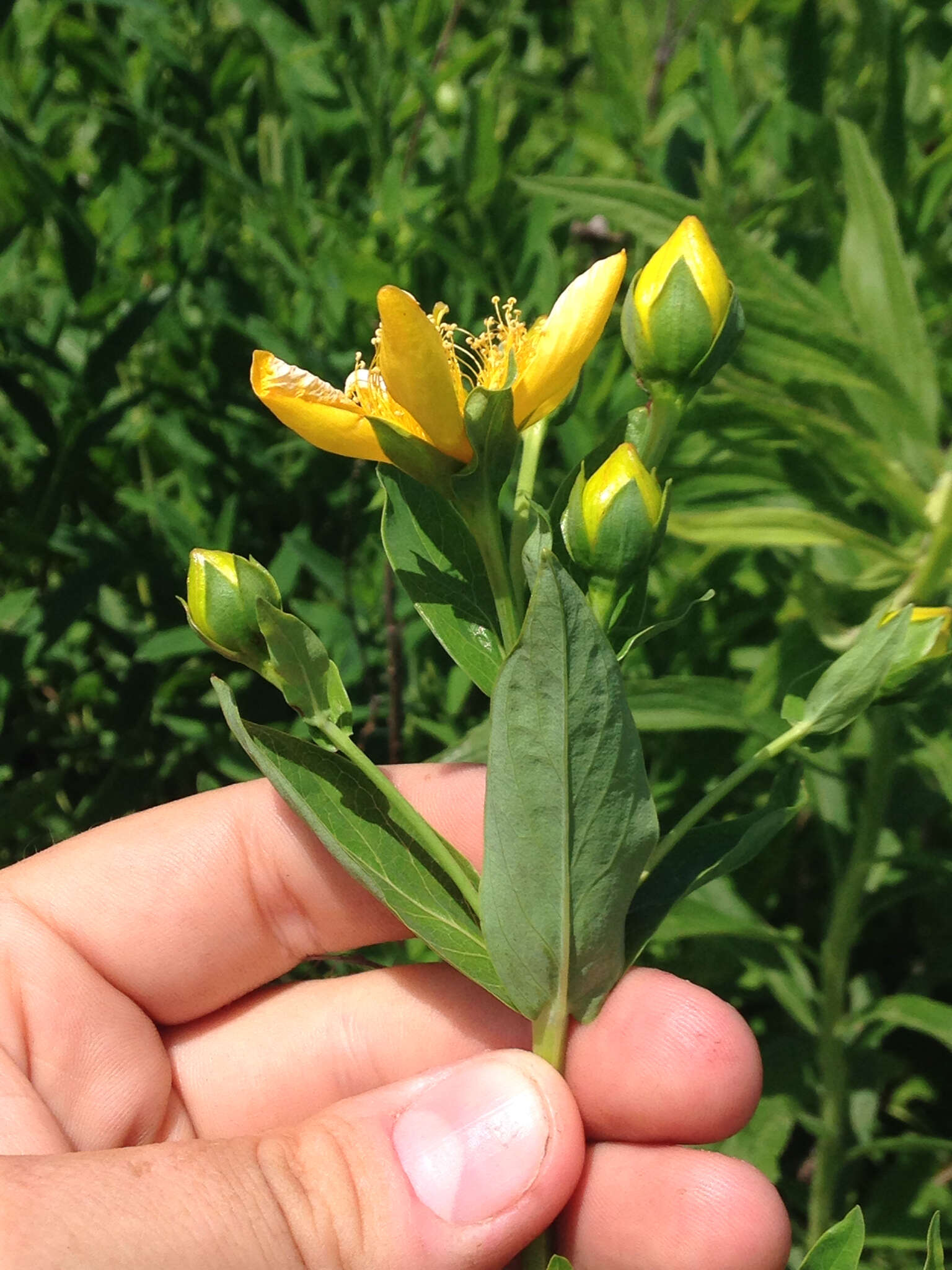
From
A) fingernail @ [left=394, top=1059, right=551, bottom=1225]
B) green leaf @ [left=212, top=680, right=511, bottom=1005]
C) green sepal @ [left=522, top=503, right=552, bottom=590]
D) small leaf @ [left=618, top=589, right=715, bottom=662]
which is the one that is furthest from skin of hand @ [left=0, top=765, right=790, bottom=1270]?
green sepal @ [left=522, top=503, right=552, bottom=590]

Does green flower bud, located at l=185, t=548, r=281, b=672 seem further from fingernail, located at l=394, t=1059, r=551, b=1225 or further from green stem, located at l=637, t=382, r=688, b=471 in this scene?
fingernail, located at l=394, t=1059, r=551, b=1225

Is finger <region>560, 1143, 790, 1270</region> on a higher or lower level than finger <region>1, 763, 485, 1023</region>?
lower

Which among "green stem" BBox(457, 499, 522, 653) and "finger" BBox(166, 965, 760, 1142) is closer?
"green stem" BBox(457, 499, 522, 653)

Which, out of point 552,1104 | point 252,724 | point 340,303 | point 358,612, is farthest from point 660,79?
point 552,1104

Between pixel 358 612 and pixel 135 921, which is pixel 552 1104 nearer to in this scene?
pixel 135 921

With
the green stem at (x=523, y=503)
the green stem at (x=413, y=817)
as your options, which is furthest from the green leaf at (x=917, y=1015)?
the green stem at (x=523, y=503)

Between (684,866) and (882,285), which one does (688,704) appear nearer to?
(684,866)

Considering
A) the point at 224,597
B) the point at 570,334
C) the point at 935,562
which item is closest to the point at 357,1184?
the point at 224,597
